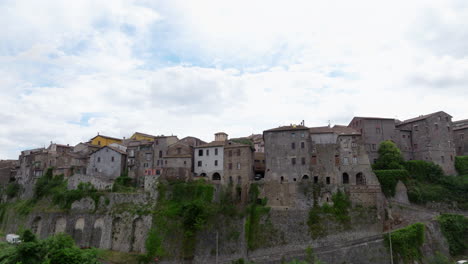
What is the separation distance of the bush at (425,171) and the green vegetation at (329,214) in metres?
13.5

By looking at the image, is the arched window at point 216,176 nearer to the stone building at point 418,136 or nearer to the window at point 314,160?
the window at point 314,160

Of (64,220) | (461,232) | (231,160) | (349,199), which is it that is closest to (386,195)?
(349,199)

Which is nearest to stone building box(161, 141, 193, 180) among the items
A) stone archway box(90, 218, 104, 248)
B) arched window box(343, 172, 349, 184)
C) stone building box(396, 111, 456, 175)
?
stone archway box(90, 218, 104, 248)

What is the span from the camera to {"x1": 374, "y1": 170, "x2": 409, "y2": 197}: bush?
153 feet

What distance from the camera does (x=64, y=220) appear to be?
52.6m

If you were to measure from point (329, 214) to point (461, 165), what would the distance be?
25.0m

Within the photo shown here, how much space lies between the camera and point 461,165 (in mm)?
52938

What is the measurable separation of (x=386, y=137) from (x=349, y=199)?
17857 mm

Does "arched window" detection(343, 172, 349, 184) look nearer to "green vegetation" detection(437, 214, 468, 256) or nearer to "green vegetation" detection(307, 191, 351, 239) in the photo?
"green vegetation" detection(307, 191, 351, 239)

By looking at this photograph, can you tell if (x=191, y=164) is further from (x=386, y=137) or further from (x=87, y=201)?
(x=386, y=137)

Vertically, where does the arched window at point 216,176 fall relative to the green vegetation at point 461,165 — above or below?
below

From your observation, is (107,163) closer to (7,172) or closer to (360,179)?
(7,172)

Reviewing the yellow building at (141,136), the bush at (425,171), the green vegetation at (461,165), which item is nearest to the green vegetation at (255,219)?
the bush at (425,171)

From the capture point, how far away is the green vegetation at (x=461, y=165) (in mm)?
52281
